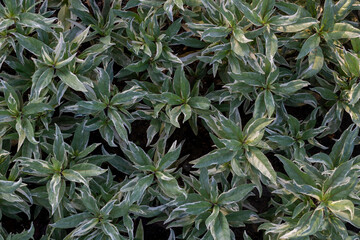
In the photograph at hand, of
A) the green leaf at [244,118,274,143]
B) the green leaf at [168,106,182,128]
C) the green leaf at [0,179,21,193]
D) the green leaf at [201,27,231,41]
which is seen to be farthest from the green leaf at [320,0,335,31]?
the green leaf at [0,179,21,193]

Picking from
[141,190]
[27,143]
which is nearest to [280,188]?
[141,190]

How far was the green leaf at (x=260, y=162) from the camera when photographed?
1732 mm

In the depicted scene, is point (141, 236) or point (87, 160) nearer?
point (87, 160)

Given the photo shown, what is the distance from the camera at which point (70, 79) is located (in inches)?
71.4

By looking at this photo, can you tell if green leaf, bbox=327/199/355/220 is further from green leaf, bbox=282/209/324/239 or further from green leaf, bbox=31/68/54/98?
green leaf, bbox=31/68/54/98

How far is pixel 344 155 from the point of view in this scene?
186cm

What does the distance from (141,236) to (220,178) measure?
0.49 m

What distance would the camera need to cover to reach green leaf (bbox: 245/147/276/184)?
5.68 feet

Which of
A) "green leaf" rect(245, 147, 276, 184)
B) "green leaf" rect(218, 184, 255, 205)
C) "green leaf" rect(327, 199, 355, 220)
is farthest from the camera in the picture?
"green leaf" rect(218, 184, 255, 205)

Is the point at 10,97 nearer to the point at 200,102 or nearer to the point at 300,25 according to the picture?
the point at 200,102

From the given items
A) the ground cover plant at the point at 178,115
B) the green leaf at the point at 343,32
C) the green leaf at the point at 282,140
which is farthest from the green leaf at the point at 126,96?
the green leaf at the point at 343,32

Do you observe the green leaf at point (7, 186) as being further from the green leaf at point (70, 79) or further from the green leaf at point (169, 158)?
the green leaf at point (169, 158)

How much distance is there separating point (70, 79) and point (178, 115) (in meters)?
0.50

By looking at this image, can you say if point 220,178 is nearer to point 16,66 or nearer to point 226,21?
point 226,21
